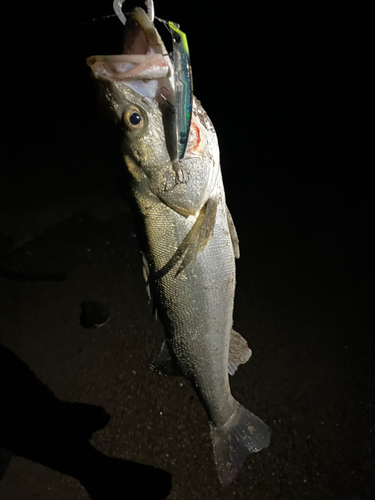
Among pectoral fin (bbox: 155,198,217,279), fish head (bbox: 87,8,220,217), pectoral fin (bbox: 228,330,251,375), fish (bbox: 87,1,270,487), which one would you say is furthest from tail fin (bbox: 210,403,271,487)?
fish head (bbox: 87,8,220,217)

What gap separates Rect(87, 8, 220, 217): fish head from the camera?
2.59 feet

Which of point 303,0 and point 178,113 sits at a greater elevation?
point 303,0

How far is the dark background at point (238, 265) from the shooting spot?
2119mm

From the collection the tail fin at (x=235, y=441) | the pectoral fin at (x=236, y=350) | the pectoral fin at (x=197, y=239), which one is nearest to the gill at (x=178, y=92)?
the pectoral fin at (x=197, y=239)

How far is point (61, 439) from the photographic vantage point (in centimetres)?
233

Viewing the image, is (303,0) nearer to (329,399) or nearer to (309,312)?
(309,312)

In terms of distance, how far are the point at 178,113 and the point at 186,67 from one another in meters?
0.11

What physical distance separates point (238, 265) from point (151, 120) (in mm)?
2078

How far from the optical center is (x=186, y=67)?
0.75 m

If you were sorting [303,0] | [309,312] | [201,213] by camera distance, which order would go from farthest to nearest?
[303,0] < [309,312] < [201,213]

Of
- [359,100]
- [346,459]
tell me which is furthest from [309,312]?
[359,100]

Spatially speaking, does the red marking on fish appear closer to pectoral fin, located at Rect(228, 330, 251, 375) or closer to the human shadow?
pectoral fin, located at Rect(228, 330, 251, 375)

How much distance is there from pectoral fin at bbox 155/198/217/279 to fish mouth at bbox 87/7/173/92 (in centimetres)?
41

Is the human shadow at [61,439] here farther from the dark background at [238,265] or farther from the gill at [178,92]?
the gill at [178,92]
